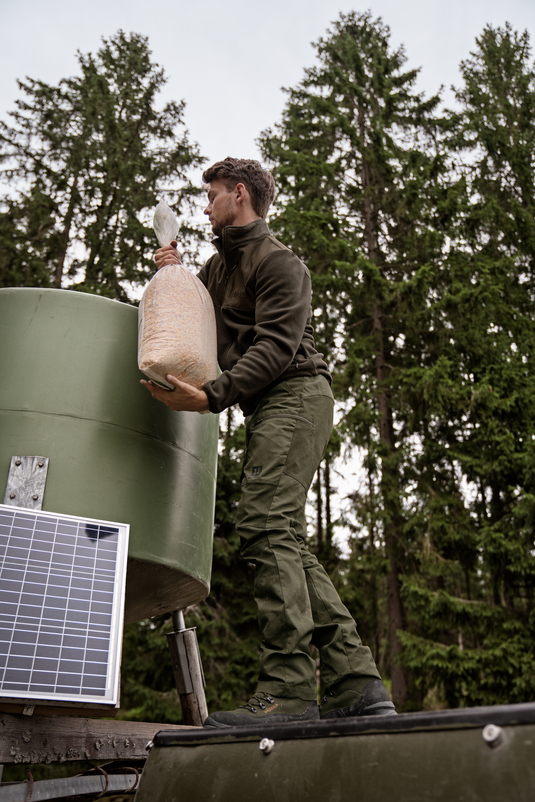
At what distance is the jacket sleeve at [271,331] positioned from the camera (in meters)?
2.24

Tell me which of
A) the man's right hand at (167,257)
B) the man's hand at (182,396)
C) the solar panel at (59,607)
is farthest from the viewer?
the man's right hand at (167,257)

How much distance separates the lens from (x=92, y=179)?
12.0 metres

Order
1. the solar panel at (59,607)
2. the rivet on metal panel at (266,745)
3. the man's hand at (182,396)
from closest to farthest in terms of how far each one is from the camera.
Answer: the rivet on metal panel at (266,745) → the solar panel at (59,607) → the man's hand at (182,396)

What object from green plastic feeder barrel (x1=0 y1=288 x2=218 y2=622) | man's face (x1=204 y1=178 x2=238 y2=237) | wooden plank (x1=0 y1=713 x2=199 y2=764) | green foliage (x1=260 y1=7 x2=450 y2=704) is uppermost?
green foliage (x1=260 y1=7 x2=450 y2=704)

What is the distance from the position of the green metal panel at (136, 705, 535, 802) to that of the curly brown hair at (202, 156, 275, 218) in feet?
6.78

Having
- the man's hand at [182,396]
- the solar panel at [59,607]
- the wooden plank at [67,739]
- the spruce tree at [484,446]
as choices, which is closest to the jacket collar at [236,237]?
the man's hand at [182,396]

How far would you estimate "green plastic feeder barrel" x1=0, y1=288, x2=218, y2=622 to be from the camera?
253cm

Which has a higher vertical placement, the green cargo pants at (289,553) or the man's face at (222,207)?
the man's face at (222,207)

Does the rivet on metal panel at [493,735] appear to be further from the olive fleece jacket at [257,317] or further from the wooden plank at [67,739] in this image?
the olive fleece jacket at [257,317]

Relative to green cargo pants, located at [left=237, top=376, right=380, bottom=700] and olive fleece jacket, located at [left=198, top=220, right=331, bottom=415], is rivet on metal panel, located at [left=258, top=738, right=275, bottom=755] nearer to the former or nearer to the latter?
green cargo pants, located at [left=237, top=376, right=380, bottom=700]

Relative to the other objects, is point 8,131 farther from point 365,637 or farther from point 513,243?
point 365,637

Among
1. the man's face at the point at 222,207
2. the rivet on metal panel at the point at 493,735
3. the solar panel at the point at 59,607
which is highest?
the man's face at the point at 222,207

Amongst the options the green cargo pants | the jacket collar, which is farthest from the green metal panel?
the jacket collar

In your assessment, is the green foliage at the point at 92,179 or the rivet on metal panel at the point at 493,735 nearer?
the rivet on metal panel at the point at 493,735
